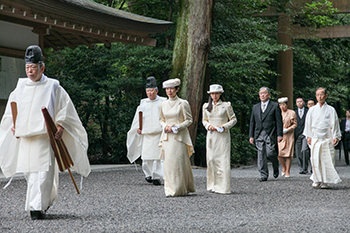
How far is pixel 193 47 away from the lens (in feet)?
45.5

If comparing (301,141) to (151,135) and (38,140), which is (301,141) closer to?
(151,135)

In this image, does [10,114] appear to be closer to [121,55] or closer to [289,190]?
[289,190]

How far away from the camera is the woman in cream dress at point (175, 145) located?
7.79m

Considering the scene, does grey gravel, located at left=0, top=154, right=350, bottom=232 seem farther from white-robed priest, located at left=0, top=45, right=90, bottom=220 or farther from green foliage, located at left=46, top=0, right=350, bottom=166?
green foliage, located at left=46, top=0, right=350, bottom=166

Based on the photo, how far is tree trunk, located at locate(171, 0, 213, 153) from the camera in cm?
1380

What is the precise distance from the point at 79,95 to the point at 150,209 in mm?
9423

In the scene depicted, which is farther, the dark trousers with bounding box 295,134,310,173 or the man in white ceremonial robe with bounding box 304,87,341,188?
the dark trousers with bounding box 295,134,310,173

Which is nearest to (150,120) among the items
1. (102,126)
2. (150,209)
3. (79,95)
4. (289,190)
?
(289,190)

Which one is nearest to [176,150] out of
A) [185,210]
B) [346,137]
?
[185,210]

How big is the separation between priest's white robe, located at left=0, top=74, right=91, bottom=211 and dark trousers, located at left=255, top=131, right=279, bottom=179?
214 inches

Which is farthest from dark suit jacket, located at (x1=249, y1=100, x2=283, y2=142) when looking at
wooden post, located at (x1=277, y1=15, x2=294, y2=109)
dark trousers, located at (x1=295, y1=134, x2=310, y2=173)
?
wooden post, located at (x1=277, y1=15, x2=294, y2=109)

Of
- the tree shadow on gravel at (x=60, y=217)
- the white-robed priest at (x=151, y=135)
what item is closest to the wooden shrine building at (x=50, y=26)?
the white-robed priest at (x=151, y=135)

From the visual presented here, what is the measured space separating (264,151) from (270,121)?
65 centimetres

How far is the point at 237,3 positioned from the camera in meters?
15.9
